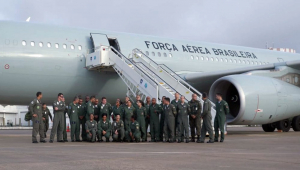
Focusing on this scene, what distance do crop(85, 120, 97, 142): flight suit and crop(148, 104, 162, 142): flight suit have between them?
1.54 metres

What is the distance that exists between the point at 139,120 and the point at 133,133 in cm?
42

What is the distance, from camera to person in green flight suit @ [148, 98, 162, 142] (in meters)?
11.5

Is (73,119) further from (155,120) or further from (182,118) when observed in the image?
(182,118)

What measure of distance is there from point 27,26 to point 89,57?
2.35 meters

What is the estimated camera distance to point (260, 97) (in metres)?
13.9

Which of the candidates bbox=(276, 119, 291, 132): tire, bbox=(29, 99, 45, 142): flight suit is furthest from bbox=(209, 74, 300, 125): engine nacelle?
bbox=(29, 99, 45, 142): flight suit

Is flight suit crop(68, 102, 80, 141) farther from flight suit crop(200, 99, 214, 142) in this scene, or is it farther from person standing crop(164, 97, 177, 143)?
flight suit crop(200, 99, 214, 142)

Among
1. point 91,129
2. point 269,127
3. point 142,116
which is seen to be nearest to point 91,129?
point 91,129

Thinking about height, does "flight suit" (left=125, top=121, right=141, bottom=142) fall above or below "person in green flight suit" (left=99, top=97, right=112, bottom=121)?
below

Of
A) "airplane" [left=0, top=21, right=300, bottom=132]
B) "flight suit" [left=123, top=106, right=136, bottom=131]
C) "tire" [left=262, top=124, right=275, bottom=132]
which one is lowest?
"tire" [left=262, top=124, right=275, bottom=132]

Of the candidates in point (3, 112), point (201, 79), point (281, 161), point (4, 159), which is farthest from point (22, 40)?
point (3, 112)

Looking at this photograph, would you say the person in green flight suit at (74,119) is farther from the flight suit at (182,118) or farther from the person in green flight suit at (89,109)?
the flight suit at (182,118)

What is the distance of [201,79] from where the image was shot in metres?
16.8

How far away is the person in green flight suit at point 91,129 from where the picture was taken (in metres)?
11.2
